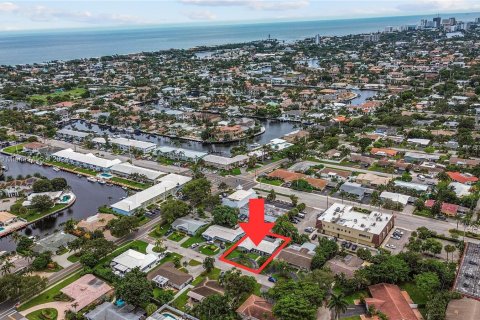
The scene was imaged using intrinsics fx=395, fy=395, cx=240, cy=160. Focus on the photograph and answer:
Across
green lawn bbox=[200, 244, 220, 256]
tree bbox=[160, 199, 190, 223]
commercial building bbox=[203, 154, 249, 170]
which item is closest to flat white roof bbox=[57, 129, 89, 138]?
commercial building bbox=[203, 154, 249, 170]

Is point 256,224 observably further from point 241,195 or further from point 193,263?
point 193,263

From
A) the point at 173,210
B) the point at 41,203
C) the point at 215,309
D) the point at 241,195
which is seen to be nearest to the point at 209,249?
the point at 173,210

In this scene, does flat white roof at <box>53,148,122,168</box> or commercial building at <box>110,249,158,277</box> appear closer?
commercial building at <box>110,249,158,277</box>

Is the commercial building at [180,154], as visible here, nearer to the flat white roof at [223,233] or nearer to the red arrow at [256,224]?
the red arrow at [256,224]

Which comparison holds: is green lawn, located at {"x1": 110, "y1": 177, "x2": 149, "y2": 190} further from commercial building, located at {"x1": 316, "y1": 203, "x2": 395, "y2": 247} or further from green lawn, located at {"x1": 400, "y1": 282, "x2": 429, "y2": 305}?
green lawn, located at {"x1": 400, "y1": 282, "x2": 429, "y2": 305}

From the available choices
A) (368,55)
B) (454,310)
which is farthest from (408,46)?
(454,310)
